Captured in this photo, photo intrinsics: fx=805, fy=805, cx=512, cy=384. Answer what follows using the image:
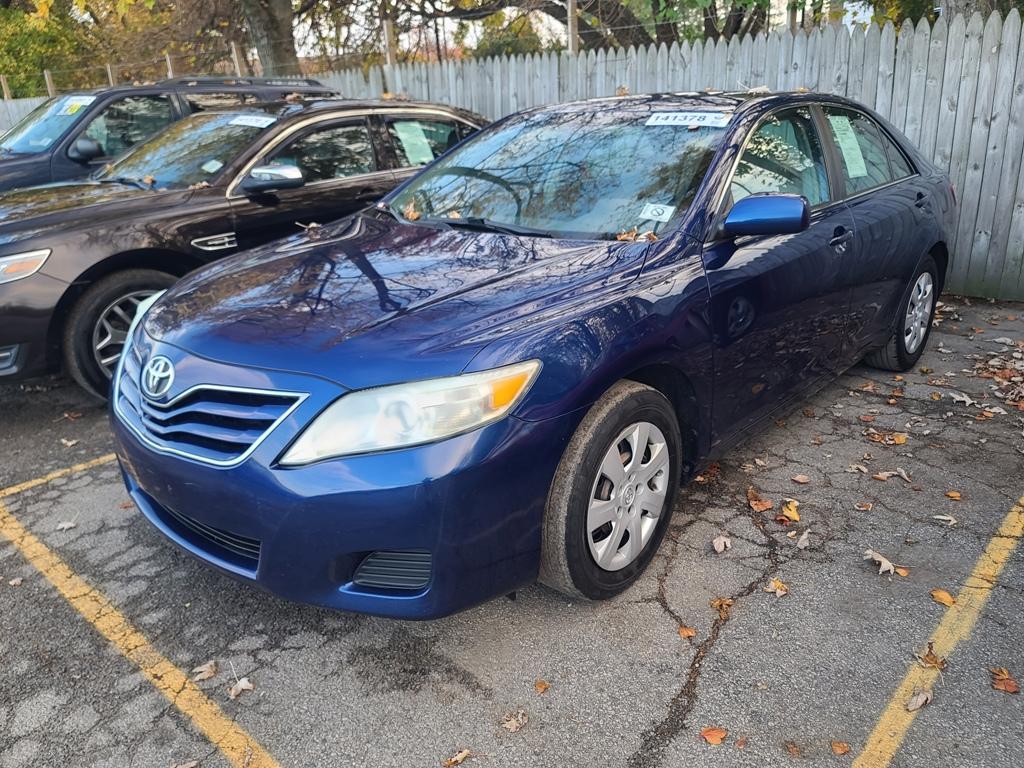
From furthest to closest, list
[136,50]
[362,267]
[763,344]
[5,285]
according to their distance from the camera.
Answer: [136,50] → [5,285] → [763,344] → [362,267]

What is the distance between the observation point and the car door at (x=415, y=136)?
6008 mm

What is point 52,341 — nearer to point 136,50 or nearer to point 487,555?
point 487,555

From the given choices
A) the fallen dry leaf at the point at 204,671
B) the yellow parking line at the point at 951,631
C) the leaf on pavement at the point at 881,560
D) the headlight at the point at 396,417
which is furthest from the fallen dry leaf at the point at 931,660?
the fallen dry leaf at the point at 204,671

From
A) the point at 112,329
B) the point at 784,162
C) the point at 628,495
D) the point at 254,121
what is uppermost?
the point at 254,121

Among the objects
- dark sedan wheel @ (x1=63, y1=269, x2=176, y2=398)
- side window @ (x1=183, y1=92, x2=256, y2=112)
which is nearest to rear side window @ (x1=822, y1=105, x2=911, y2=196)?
dark sedan wheel @ (x1=63, y1=269, x2=176, y2=398)

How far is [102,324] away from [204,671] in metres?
2.72

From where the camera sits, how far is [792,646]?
2.60 meters

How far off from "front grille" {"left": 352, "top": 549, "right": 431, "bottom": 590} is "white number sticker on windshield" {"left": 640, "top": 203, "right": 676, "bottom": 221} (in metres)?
1.59

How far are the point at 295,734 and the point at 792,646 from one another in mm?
1562

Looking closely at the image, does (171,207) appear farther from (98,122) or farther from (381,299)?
(98,122)

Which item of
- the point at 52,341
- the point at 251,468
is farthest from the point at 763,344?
the point at 52,341

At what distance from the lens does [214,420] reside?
240 cm

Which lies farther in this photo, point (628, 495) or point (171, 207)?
point (171, 207)

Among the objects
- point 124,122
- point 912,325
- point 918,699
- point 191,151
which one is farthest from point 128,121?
point 918,699
